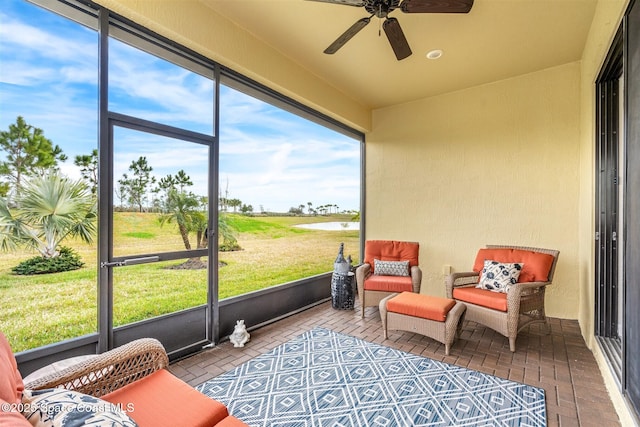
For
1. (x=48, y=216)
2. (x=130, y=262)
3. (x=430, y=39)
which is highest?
(x=430, y=39)

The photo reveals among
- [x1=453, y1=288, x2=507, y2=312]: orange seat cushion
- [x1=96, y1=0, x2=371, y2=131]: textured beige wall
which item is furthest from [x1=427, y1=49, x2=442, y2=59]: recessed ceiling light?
[x1=453, y1=288, x2=507, y2=312]: orange seat cushion

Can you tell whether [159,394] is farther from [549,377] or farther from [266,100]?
[266,100]

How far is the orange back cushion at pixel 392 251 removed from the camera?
13.6ft

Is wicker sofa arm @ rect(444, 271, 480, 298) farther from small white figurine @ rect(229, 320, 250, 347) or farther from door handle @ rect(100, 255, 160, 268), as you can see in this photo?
door handle @ rect(100, 255, 160, 268)

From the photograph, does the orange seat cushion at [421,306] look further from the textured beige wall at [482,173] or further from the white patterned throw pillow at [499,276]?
the textured beige wall at [482,173]

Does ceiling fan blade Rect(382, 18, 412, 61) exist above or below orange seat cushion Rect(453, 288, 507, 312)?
above

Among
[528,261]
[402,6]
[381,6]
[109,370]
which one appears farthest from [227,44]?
[528,261]

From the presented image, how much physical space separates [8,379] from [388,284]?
3.27m

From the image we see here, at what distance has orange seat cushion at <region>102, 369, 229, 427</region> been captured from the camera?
48.5 inches

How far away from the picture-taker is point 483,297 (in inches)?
119

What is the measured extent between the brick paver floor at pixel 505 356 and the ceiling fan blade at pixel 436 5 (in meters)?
2.81

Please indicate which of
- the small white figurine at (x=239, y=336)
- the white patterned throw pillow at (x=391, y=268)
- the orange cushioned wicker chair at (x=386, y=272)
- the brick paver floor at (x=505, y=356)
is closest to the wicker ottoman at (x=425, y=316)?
the brick paver floor at (x=505, y=356)

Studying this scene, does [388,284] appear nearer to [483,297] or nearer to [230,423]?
[483,297]

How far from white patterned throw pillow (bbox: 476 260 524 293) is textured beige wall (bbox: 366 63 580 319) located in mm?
904
